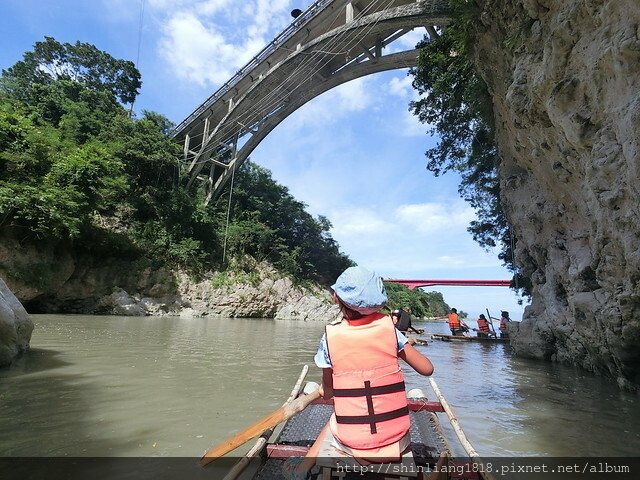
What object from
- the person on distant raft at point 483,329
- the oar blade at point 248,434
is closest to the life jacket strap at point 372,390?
the oar blade at point 248,434

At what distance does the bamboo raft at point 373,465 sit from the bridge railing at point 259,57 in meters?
22.4

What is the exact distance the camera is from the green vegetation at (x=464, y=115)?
1093cm

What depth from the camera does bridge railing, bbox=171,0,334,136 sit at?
2155 centimetres

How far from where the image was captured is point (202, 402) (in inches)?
182

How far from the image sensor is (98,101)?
87.9 ft

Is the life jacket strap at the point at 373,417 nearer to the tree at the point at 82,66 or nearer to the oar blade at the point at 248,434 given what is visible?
the oar blade at the point at 248,434

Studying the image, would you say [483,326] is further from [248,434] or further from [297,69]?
[297,69]

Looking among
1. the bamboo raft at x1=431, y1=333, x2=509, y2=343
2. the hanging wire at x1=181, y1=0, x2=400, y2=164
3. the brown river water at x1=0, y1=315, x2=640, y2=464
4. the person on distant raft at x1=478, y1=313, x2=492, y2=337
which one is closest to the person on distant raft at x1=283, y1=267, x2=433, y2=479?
the brown river water at x1=0, y1=315, x2=640, y2=464

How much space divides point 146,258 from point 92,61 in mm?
21408

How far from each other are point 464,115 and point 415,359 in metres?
15.6

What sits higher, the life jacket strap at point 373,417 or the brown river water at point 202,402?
the life jacket strap at point 373,417

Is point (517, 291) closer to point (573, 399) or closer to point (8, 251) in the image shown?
point (573, 399)

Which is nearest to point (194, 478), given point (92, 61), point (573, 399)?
point (573, 399)

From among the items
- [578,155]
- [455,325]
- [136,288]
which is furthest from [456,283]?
[578,155]
